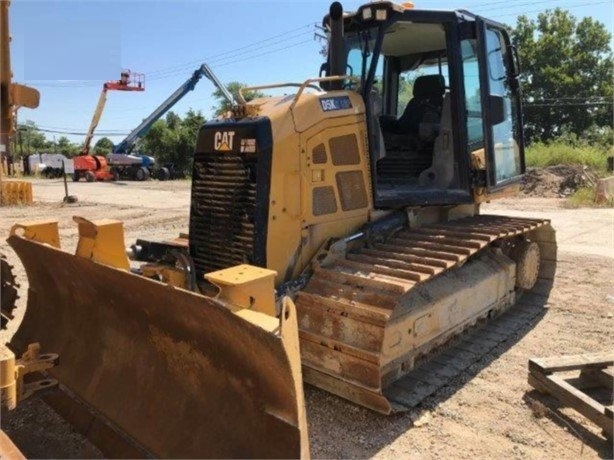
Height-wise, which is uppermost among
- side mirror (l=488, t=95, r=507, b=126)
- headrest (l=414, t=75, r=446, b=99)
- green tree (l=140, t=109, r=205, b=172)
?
green tree (l=140, t=109, r=205, b=172)

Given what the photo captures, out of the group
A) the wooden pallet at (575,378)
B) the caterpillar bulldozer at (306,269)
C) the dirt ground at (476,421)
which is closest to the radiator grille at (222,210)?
the caterpillar bulldozer at (306,269)

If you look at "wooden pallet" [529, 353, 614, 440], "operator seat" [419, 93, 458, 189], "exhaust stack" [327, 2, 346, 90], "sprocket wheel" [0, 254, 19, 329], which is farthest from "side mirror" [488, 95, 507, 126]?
"sprocket wheel" [0, 254, 19, 329]

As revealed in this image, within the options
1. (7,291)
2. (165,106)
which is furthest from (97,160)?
(7,291)

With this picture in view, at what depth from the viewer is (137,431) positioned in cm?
316

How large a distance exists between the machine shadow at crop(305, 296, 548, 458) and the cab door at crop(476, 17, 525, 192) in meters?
2.35

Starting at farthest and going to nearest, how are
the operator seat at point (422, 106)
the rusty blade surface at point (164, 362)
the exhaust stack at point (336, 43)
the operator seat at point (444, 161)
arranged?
the operator seat at point (422, 106)
the operator seat at point (444, 161)
the exhaust stack at point (336, 43)
the rusty blade surface at point (164, 362)

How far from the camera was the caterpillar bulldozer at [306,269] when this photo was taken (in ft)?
9.29

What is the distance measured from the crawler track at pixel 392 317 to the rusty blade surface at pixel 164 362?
3.09 ft

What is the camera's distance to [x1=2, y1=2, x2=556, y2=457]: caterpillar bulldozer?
2.83 m

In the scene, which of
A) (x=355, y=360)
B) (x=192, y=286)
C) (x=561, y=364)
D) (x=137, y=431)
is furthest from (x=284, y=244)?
(x=561, y=364)

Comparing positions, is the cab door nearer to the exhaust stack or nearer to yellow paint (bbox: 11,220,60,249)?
the exhaust stack

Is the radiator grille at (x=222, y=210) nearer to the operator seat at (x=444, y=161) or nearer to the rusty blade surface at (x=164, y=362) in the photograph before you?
the rusty blade surface at (x=164, y=362)

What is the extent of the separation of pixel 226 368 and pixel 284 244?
1377 mm

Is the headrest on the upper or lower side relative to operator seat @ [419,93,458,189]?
upper
